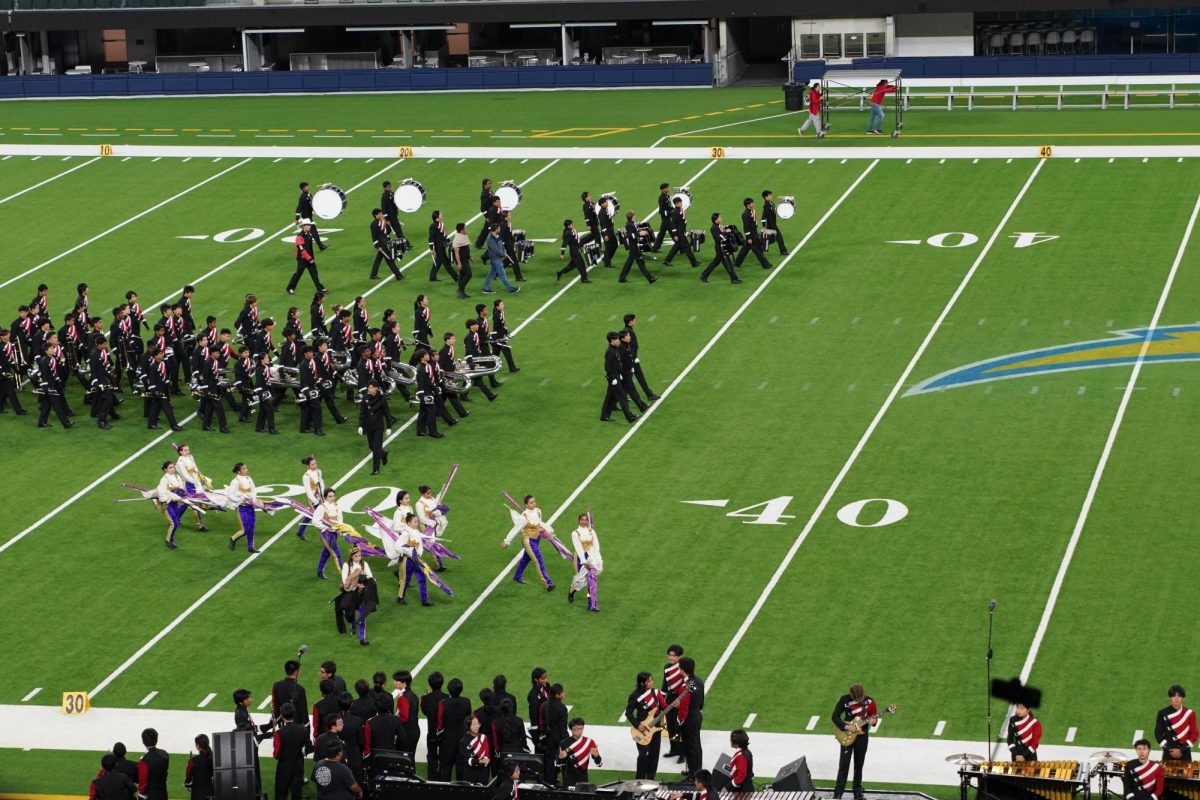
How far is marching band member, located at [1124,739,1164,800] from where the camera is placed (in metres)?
21.1

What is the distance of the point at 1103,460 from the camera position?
3334cm

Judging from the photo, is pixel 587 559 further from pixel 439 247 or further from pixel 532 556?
pixel 439 247

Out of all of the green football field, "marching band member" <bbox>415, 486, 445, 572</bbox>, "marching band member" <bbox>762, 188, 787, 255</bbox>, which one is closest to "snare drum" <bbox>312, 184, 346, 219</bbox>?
the green football field

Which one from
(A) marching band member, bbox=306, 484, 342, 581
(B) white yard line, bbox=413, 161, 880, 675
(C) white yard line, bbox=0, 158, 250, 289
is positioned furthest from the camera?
(C) white yard line, bbox=0, 158, 250, 289

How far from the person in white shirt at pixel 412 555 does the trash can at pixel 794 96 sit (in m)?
32.4

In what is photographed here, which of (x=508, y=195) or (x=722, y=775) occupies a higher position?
(x=508, y=195)

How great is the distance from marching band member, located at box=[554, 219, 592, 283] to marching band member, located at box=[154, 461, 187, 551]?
44.6ft

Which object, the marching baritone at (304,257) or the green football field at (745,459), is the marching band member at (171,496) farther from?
the marching baritone at (304,257)

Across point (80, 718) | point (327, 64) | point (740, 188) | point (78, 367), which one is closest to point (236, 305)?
point (78, 367)

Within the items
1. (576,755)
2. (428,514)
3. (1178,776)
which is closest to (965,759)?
(1178,776)

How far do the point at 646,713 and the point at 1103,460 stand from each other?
12.5m

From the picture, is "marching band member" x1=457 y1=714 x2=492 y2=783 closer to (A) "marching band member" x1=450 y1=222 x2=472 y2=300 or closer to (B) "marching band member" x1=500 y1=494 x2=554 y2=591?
(B) "marching band member" x1=500 y1=494 x2=554 y2=591

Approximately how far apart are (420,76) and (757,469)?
36.3 meters

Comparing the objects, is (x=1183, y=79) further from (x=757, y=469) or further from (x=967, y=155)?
(x=757, y=469)
